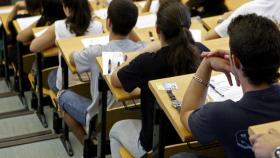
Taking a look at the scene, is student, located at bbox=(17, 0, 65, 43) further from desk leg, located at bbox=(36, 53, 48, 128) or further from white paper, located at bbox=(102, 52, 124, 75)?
white paper, located at bbox=(102, 52, 124, 75)

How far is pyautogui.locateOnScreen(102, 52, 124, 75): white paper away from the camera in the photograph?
259 cm

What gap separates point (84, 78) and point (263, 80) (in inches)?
72.8

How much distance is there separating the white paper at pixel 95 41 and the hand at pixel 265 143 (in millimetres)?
1764

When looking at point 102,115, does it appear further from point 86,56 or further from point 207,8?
point 207,8

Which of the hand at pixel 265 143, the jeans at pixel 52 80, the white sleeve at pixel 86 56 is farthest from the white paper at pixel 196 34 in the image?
the hand at pixel 265 143

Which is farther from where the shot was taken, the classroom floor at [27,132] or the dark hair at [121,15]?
the classroom floor at [27,132]

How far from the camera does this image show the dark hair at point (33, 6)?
12.9 ft

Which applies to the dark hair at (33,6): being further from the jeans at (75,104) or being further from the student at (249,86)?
the student at (249,86)

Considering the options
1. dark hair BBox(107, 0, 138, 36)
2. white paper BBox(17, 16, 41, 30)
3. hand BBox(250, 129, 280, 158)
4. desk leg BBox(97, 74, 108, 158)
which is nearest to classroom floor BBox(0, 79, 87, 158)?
desk leg BBox(97, 74, 108, 158)

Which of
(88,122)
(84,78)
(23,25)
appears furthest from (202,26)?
(23,25)

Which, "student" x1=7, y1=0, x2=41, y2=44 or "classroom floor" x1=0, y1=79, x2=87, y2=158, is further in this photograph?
"student" x1=7, y1=0, x2=41, y2=44

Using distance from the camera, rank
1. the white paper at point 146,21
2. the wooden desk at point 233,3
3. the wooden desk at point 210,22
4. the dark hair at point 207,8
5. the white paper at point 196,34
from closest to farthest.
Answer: the white paper at point 196,34 < the wooden desk at point 210,22 < the white paper at point 146,21 < the dark hair at point 207,8 < the wooden desk at point 233,3

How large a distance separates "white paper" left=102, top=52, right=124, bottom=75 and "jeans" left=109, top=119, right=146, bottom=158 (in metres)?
0.29

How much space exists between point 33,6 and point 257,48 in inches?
107
